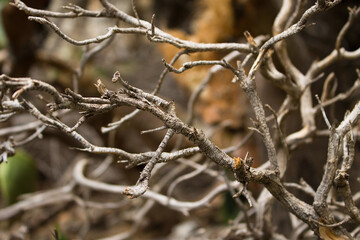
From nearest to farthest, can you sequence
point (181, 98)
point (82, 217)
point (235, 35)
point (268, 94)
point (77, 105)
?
point (77, 105), point (268, 94), point (235, 35), point (82, 217), point (181, 98)

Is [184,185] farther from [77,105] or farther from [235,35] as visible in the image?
[77,105]

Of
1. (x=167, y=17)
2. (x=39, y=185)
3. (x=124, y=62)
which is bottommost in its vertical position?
(x=39, y=185)

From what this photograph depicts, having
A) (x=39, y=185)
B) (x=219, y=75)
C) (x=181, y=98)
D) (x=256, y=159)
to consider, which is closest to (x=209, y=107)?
(x=219, y=75)

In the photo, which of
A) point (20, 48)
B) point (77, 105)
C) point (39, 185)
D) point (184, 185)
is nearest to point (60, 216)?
point (39, 185)

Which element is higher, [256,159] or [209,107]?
[209,107]

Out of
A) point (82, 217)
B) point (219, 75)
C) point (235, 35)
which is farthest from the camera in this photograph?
point (82, 217)

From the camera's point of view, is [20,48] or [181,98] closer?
[20,48]

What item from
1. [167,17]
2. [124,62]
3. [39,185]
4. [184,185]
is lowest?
[184,185]

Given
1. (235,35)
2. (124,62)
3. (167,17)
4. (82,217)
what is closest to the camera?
(235,35)

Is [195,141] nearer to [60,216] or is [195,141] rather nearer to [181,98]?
[60,216]
